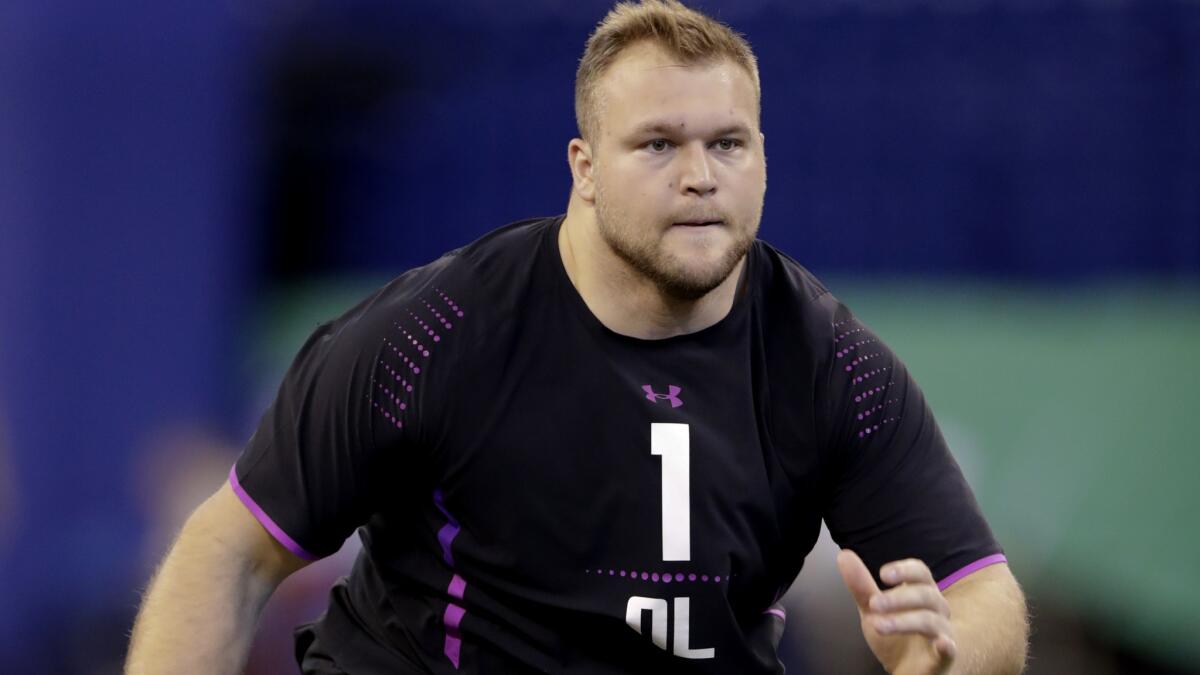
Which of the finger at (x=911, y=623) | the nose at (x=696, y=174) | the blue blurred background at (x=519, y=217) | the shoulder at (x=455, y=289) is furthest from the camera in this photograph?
the blue blurred background at (x=519, y=217)

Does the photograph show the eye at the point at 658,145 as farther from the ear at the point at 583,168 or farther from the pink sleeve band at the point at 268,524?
the pink sleeve band at the point at 268,524

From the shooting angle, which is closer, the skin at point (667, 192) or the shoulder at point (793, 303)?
the skin at point (667, 192)

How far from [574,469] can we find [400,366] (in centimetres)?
39

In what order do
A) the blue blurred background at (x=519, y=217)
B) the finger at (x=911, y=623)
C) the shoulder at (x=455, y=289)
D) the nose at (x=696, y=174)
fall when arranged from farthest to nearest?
the blue blurred background at (x=519, y=217), the shoulder at (x=455, y=289), the nose at (x=696, y=174), the finger at (x=911, y=623)

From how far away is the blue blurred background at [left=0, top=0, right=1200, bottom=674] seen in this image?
20.2 ft

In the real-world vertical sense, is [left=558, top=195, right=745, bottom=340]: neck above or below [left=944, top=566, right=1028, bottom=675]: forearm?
above

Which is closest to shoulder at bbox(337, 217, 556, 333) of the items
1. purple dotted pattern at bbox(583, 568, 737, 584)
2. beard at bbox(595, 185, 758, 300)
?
beard at bbox(595, 185, 758, 300)

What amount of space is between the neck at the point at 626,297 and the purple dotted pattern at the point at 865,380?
0.83 feet

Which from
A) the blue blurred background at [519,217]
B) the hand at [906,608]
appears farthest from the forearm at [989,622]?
the blue blurred background at [519,217]

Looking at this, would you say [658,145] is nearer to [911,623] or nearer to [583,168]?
[583,168]

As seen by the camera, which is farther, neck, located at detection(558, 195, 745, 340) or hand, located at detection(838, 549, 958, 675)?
neck, located at detection(558, 195, 745, 340)

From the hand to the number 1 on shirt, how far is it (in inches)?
16.7

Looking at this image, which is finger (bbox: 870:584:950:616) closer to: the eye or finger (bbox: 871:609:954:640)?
finger (bbox: 871:609:954:640)

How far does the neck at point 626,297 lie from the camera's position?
3219 mm
